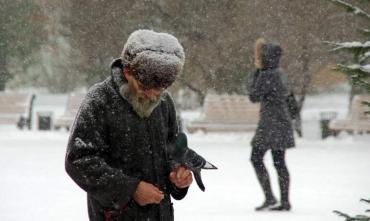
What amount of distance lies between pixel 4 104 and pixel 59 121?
82.7 inches

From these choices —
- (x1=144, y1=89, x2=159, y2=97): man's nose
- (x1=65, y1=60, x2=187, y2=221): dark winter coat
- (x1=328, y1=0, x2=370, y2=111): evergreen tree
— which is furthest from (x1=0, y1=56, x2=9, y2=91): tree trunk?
(x1=328, y1=0, x2=370, y2=111): evergreen tree

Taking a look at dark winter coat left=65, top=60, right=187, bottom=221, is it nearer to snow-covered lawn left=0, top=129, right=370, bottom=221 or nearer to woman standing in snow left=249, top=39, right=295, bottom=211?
snow-covered lawn left=0, top=129, right=370, bottom=221

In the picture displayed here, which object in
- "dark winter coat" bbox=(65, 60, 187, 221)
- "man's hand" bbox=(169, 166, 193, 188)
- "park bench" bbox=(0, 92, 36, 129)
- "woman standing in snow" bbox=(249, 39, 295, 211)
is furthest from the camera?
"park bench" bbox=(0, 92, 36, 129)

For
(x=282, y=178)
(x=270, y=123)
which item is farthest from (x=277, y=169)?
(x=270, y=123)

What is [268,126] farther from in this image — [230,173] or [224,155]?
[224,155]

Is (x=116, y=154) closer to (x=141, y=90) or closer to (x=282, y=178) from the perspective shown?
(x=141, y=90)

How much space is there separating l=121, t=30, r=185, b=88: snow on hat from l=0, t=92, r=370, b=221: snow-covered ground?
4.53m

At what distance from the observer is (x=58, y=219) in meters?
7.48

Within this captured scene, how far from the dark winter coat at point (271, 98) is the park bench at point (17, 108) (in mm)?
12498

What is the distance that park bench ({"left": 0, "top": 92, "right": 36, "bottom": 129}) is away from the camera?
19825 millimetres

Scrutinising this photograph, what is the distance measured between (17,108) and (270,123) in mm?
13041

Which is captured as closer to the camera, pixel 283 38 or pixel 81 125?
pixel 81 125

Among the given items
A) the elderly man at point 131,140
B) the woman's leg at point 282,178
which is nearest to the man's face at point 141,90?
the elderly man at point 131,140

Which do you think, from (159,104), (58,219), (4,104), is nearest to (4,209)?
(58,219)
